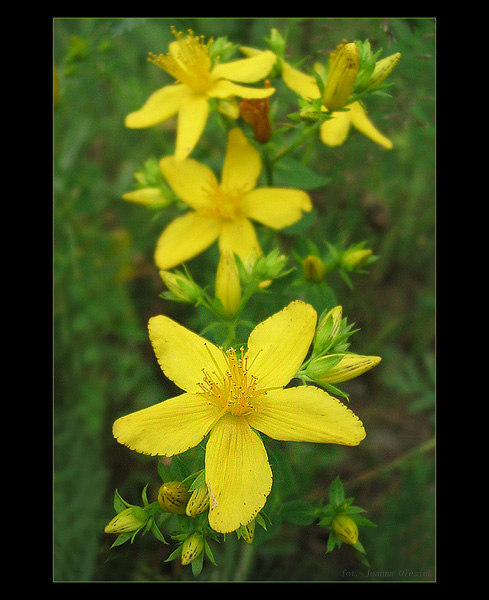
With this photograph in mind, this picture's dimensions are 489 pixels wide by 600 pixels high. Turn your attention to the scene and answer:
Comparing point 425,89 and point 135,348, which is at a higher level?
point 425,89

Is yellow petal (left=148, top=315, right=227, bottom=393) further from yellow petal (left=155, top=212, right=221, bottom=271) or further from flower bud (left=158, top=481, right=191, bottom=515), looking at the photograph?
yellow petal (left=155, top=212, right=221, bottom=271)

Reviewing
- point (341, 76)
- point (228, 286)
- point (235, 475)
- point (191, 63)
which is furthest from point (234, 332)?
point (191, 63)

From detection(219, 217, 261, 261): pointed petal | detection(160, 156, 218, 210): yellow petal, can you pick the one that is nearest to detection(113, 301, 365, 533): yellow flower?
detection(219, 217, 261, 261): pointed petal

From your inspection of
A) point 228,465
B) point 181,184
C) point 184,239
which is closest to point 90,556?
point 228,465

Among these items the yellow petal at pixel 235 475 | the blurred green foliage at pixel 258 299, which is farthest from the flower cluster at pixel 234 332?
the blurred green foliage at pixel 258 299

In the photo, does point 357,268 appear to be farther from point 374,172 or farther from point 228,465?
point 374,172
